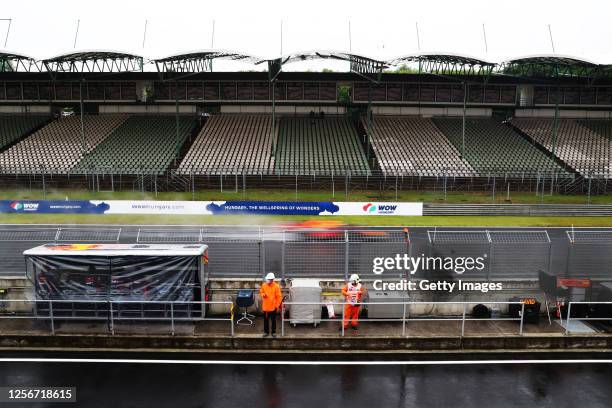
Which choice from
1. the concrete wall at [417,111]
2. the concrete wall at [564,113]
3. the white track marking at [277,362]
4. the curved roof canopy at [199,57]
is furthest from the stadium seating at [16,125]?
the concrete wall at [564,113]

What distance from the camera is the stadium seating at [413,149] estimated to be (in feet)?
125

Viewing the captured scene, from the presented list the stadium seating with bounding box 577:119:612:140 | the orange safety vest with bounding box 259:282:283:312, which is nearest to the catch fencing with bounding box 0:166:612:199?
the stadium seating with bounding box 577:119:612:140

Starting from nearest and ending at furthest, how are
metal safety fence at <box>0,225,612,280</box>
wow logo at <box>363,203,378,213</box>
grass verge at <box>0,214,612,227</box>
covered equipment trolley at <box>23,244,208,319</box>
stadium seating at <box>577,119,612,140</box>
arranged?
covered equipment trolley at <box>23,244,208,319</box>, metal safety fence at <box>0,225,612,280</box>, grass verge at <box>0,214,612,227</box>, wow logo at <box>363,203,378,213</box>, stadium seating at <box>577,119,612,140</box>

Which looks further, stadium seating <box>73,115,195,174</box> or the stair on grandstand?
the stair on grandstand

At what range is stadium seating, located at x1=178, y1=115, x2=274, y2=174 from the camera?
37750mm

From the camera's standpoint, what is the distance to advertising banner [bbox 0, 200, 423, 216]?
1150 inches

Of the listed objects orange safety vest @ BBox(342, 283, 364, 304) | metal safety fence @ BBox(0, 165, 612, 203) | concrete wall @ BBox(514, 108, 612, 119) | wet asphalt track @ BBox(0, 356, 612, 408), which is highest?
concrete wall @ BBox(514, 108, 612, 119)

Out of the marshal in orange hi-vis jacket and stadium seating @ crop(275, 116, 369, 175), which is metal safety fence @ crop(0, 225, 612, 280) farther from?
stadium seating @ crop(275, 116, 369, 175)

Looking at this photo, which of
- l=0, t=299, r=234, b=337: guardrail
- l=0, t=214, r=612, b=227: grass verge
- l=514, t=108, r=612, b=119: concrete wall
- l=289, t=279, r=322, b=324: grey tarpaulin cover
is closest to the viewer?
l=0, t=299, r=234, b=337: guardrail

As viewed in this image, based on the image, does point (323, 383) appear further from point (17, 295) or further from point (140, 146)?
point (140, 146)

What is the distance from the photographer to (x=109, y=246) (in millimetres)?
13195

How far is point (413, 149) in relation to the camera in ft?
136

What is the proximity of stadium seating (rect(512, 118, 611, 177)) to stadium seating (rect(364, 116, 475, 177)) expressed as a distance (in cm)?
919

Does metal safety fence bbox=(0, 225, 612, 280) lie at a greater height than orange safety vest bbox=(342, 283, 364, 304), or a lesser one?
greater
